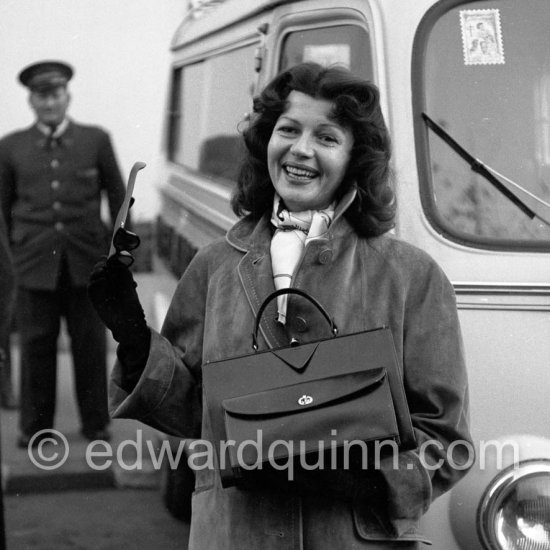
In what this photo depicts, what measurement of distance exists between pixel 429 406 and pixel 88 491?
8.79 feet

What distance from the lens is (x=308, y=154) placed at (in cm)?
260

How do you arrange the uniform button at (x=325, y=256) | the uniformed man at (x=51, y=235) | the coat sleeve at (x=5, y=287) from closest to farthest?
the uniform button at (x=325, y=256) < the coat sleeve at (x=5, y=287) < the uniformed man at (x=51, y=235)

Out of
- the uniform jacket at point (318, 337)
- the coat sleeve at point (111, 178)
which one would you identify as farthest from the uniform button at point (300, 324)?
the coat sleeve at point (111, 178)

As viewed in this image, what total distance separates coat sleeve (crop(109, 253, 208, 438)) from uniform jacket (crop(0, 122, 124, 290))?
259cm

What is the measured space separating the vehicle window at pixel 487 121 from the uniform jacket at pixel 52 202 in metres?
2.22

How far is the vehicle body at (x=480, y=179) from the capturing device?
2943mm

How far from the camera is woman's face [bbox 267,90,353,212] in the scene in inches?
103

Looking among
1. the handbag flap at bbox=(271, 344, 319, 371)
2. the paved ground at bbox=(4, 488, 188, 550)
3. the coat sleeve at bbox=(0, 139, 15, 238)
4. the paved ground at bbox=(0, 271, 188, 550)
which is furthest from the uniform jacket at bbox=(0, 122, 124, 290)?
the handbag flap at bbox=(271, 344, 319, 371)

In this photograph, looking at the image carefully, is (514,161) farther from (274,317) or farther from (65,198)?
(65,198)

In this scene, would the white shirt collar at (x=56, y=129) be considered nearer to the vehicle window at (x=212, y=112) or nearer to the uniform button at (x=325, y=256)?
the vehicle window at (x=212, y=112)

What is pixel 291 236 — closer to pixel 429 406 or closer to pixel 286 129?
pixel 286 129

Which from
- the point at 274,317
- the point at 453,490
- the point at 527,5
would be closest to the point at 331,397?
the point at 274,317

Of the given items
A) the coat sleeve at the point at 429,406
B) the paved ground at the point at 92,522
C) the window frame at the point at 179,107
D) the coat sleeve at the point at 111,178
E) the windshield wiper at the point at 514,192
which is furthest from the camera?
the coat sleeve at the point at 111,178

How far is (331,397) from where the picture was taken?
2354mm
